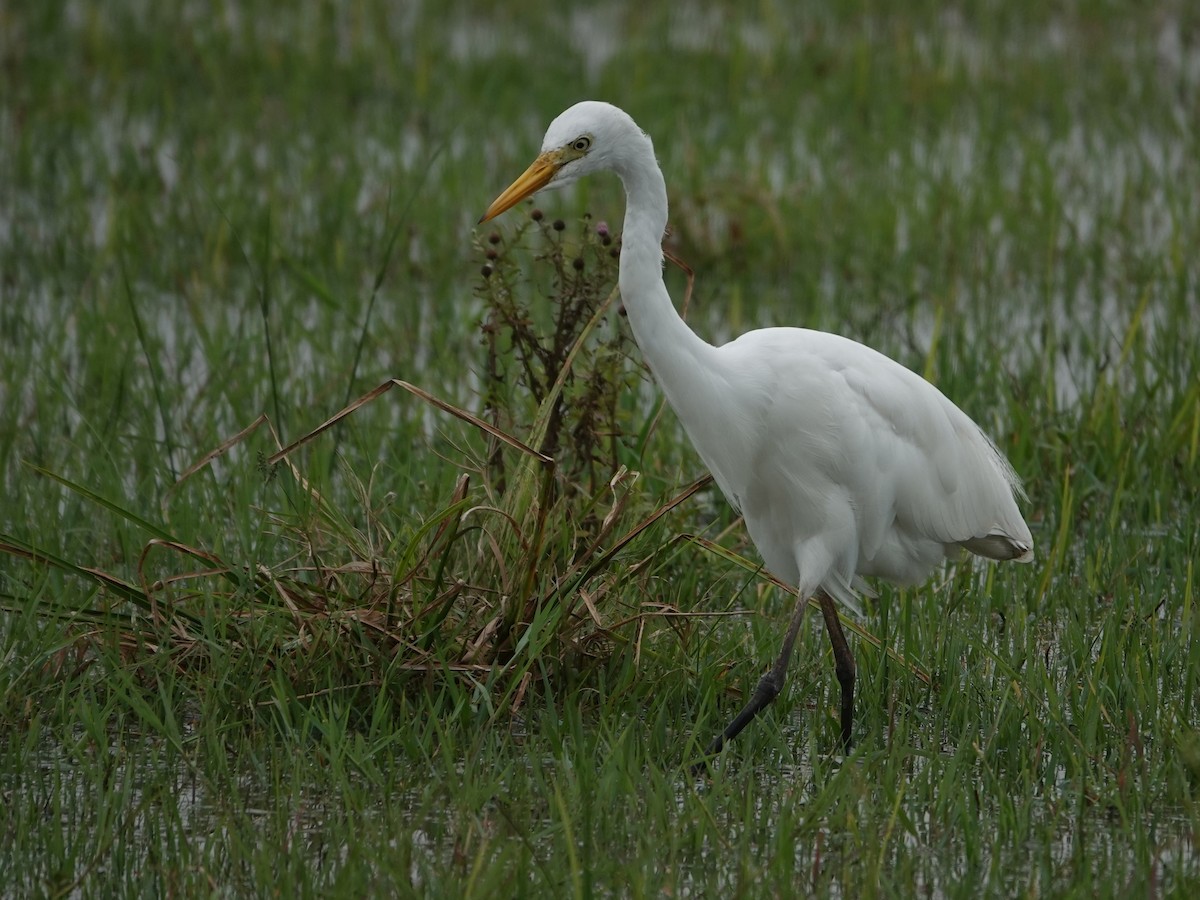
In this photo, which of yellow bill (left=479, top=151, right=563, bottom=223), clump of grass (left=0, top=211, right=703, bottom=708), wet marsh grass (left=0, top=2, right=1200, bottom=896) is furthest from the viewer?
clump of grass (left=0, top=211, right=703, bottom=708)

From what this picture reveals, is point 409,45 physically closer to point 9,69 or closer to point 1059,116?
point 9,69

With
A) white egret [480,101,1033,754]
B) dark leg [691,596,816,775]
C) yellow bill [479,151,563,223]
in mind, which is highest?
yellow bill [479,151,563,223]

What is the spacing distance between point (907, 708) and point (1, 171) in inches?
202

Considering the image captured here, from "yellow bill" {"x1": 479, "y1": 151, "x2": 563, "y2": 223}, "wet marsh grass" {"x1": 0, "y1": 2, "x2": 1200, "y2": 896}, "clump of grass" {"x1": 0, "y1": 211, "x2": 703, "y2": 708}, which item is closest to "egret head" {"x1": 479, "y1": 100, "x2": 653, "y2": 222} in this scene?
"yellow bill" {"x1": 479, "y1": 151, "x2": 563, "y2": 223}

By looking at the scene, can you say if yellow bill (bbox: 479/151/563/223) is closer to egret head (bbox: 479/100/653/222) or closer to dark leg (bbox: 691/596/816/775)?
egret head (bbox: 479/100/653/222)

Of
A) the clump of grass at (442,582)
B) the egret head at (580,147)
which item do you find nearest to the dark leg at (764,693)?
the clump of grass at (442,582)

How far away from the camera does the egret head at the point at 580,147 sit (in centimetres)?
310

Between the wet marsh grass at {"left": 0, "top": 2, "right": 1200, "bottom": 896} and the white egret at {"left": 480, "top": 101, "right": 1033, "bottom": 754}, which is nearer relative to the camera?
the wet marsh grass at {"left": 0, "top": 2, "right": 1200, "bottom": 896}

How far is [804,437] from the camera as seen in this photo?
11.1 ft

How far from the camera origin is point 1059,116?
8203mm

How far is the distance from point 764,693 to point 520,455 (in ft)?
2.54

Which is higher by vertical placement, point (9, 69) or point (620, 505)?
point (9, 69)

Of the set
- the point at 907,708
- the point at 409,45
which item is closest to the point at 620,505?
the point at 907,708

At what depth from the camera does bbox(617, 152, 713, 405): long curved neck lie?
3115mm
